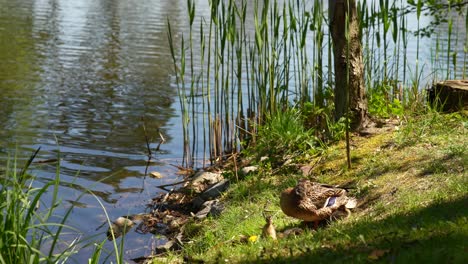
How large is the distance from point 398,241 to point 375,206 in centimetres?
127

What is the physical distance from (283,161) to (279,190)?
81 centimetres

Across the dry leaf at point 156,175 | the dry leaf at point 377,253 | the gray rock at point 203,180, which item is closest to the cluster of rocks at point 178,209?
the gray rock at point 203,180

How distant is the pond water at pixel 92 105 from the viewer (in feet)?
26.0

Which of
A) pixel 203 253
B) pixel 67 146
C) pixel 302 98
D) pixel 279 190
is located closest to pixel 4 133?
pixel 67 146

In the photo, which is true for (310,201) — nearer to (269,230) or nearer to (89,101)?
(269,230)

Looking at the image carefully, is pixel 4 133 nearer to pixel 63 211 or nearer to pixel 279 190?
pixel 63 211

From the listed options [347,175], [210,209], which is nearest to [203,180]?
[210,209]

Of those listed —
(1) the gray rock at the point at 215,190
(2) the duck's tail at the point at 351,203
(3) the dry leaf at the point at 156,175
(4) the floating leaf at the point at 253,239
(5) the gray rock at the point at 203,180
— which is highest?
(2) the duck's tail at the point at 351,203

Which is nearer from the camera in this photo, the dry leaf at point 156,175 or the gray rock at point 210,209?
the gray rock at point 210,209

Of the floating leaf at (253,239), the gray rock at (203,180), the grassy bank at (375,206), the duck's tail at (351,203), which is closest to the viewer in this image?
the grassy bank at (375,206)

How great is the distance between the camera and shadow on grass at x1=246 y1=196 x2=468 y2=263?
3846mm

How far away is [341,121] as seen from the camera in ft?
24.1

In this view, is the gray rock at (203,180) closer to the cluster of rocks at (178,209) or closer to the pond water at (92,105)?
the cluster of rocks at (178,209)

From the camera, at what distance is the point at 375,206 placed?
17.8 feet
